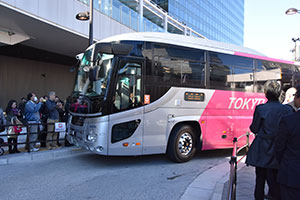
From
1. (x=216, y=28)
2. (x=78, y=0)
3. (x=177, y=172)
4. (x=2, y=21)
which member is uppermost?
(x=216, y=28)

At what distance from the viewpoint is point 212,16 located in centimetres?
6069

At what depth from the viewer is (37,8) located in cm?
1245

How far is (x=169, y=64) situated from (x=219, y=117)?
239cm

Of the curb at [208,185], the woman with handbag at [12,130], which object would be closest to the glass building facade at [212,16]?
the woman with handbag at [12,130]

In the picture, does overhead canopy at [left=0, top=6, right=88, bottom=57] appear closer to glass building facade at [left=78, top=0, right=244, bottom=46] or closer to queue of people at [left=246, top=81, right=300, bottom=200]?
glass building facade at [left=78, top=0, right=244, bottom=46]

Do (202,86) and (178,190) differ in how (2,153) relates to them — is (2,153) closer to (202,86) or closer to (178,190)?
(178,190)

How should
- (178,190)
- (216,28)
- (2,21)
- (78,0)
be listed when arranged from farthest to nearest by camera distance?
(216,28), (78,0), (2,21), (178,190)

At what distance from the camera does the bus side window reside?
613 centimetres

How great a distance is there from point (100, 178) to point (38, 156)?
2.96 metres

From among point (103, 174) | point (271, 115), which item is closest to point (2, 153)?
point (103, 174)

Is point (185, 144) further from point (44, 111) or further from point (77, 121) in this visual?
point (44, 111)

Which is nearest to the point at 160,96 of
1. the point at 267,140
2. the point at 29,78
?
the point at 267,140

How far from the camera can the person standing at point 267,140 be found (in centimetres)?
344

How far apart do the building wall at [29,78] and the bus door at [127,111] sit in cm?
1900
